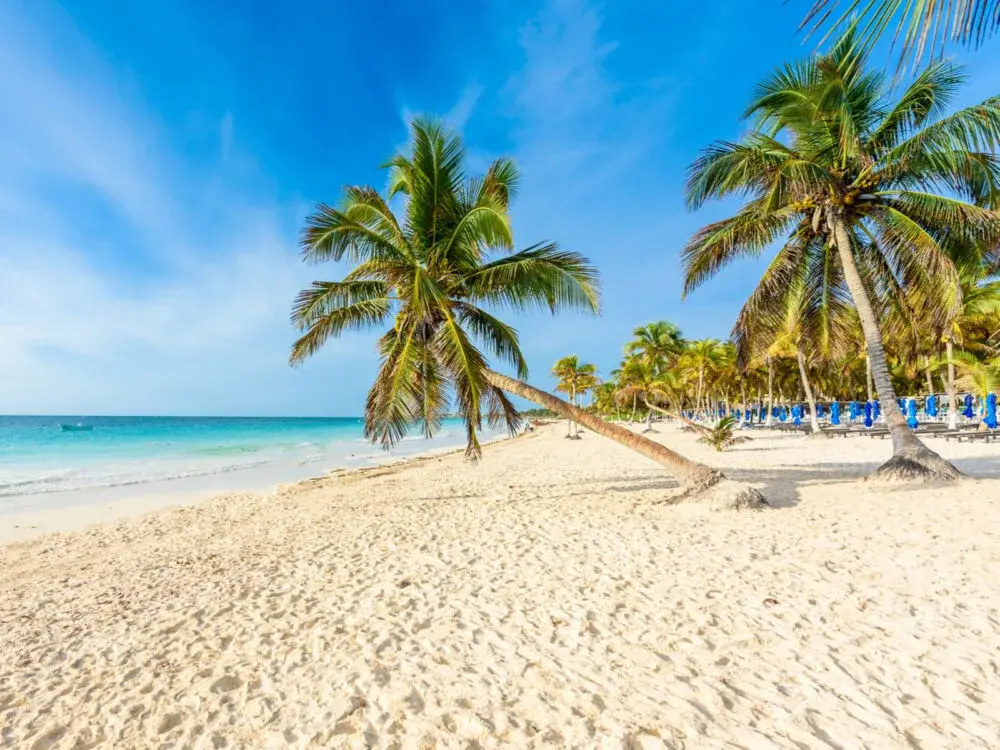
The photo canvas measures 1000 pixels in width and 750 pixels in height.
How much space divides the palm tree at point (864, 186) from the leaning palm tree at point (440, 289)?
3914 millimetres

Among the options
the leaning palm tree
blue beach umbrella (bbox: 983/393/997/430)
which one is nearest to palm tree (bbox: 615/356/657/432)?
blue beach umbrella (bbox: 983/393/997/430)

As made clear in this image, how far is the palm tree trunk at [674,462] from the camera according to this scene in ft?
23.3

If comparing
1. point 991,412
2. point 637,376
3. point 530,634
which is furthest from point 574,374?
point 530,634

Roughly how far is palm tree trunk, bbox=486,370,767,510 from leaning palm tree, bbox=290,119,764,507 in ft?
0.07

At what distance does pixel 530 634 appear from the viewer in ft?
11.3

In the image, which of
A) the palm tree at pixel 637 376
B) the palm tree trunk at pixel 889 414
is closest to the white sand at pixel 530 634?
the palm tree trunk at pixel 889 414

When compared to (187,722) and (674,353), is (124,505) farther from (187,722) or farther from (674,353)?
(674,353)

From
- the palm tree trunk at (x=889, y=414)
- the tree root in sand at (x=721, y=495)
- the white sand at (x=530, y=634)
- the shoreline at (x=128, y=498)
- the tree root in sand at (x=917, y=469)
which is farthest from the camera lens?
the shoreline at (x=128, y=498)

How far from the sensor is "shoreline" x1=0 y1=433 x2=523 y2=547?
9039 mm

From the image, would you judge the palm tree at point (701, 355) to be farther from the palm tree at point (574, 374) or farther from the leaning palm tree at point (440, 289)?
the leaning palm tree at point (440, 289)

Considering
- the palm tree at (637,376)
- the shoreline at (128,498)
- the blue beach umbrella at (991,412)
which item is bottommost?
the shoreline at (128,498)

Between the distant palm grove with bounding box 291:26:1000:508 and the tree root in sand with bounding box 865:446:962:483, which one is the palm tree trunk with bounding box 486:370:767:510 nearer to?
the distant palm grove with bounding box 291:26:1000:508

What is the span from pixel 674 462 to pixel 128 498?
1414cm

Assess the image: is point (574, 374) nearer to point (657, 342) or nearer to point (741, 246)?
point (657, 342)
